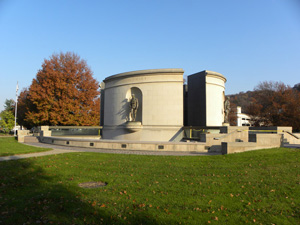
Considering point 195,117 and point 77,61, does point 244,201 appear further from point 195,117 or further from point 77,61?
point 77,61

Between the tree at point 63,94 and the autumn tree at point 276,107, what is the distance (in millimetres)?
26555

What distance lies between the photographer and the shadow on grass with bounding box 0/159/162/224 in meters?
4.53

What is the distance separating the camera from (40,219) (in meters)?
4.57

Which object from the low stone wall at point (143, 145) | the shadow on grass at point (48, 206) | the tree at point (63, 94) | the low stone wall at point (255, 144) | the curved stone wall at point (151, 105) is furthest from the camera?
the tree at point (63, 94)

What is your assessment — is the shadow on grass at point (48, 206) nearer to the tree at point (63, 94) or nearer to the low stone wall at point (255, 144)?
the low stone wall at point (255, 144)

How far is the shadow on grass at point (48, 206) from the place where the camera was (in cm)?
453

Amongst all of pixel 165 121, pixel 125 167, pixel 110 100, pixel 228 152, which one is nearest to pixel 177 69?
pixel 165 121

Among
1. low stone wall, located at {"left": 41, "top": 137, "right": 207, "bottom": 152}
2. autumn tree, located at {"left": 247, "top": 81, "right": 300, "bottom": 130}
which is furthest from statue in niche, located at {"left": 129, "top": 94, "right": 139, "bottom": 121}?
autumn tree, located at {"left": 247, "top": 81, "right": 300, "bottom": 130}

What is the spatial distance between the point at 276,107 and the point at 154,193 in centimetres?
3165

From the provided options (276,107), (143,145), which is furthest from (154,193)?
(276,107)

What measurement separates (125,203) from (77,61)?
31.4 m

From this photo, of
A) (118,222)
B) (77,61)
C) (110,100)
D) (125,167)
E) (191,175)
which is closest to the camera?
(118,222)

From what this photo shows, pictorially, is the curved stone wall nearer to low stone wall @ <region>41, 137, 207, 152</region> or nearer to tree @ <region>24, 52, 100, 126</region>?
low stone wall @ <region>41, 137, 207, 152</region>

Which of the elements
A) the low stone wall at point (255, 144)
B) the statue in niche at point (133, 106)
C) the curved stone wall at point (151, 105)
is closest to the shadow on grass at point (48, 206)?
the low stone wall at point (255, 144)
